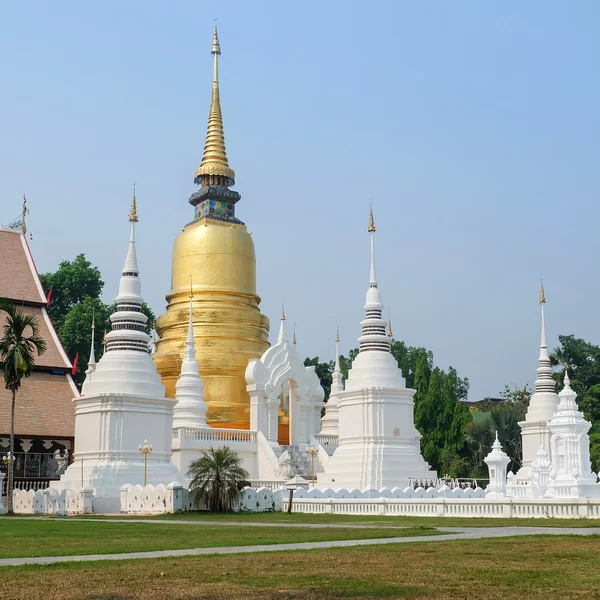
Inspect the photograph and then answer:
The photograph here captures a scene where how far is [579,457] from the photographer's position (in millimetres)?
32031

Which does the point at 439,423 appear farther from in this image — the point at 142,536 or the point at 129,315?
the point at 142,536

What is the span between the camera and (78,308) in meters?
62.5

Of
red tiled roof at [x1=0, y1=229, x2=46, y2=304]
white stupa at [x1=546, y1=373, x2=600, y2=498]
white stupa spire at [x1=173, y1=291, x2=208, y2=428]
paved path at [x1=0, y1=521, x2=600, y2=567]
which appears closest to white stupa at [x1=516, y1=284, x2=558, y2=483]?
white stupa at [x1=546, y1=373, x2=600, y2=498]

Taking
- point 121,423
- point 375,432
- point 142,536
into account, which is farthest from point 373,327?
point 142,536

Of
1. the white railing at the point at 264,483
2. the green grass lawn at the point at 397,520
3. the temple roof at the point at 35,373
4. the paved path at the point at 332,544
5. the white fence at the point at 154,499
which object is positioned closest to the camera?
the paved path at the point at 332,544

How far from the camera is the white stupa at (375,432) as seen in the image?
38.3 metres

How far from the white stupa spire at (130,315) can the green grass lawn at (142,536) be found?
15438 mm

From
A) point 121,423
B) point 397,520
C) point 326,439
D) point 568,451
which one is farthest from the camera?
point 326,439

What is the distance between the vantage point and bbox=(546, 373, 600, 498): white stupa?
101 ft

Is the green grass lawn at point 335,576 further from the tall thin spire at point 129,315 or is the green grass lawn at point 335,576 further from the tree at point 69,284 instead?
the tree at point 69,284

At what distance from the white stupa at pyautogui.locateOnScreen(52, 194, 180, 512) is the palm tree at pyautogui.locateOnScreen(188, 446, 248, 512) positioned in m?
4.25

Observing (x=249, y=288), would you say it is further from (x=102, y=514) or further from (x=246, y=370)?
(x=102, y=514)

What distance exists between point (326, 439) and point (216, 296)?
334 inches

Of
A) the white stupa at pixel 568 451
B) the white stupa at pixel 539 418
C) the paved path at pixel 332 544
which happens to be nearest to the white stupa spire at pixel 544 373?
the white stupa at pixel 539 418
